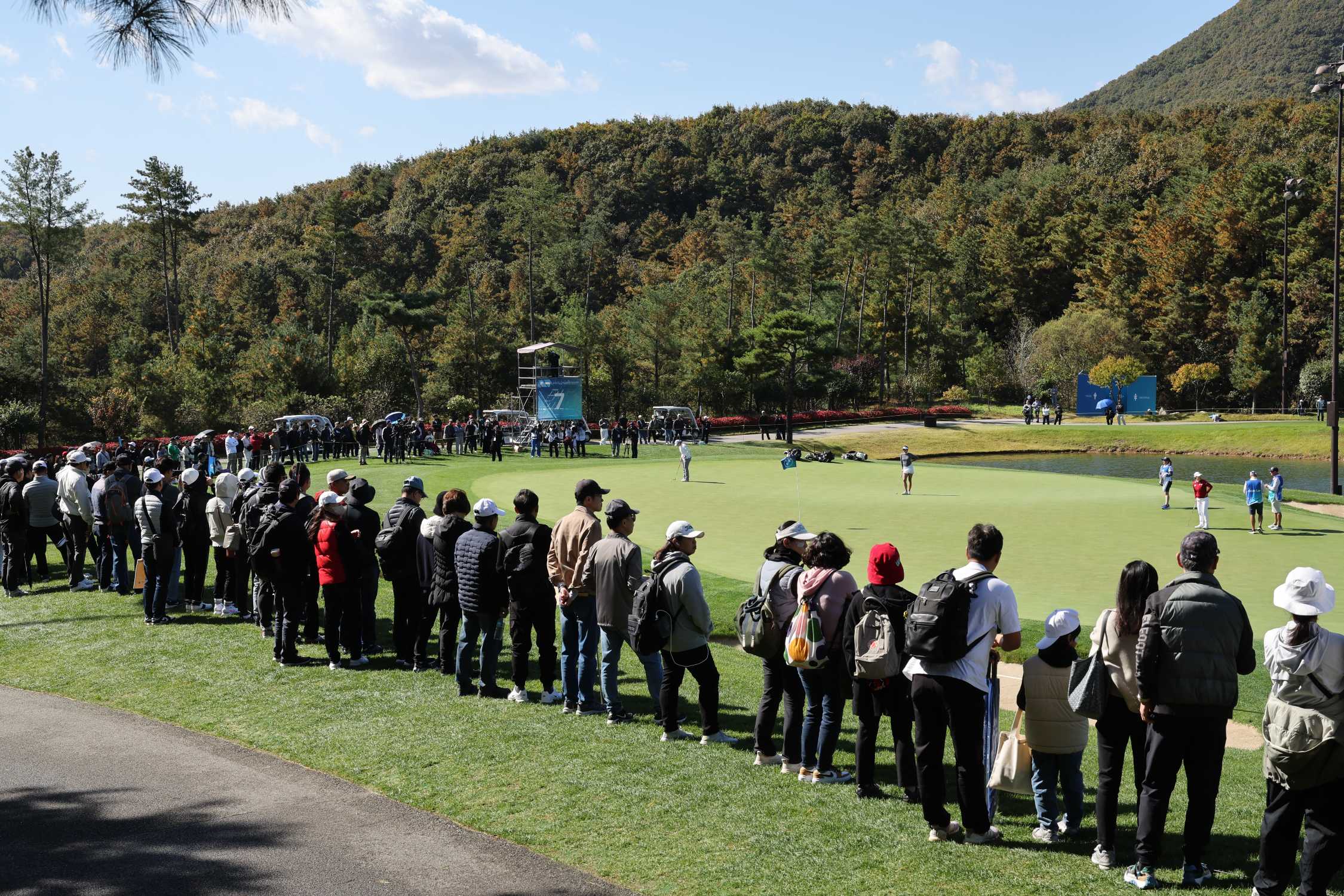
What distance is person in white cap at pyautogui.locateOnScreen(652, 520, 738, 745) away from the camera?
25.2ft

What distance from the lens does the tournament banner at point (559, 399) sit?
1877 inches

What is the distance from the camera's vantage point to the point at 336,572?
10062 millimetres

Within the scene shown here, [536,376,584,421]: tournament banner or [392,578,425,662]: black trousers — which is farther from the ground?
[536,376,584,421]: tournament banner

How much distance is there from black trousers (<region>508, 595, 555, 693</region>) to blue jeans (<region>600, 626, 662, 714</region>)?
74cm

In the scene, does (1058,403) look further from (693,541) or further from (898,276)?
(693,541)

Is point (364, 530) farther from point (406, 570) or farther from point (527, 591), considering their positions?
point (527, 591)

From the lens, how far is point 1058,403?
211 ft

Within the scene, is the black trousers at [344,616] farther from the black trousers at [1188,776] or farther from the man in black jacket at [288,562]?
the black trousers at [1188,776]

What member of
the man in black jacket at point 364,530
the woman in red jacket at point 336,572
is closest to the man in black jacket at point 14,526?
the man in black jacket at point 364,530

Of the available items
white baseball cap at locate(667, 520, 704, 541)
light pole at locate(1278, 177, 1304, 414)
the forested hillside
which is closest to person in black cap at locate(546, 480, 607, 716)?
white baseball cap at locate(667, 520, 704, 541)

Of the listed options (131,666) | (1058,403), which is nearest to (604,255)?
(1058,403)

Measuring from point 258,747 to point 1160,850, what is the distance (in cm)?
626

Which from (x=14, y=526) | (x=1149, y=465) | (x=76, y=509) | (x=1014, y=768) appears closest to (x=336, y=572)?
(x=1014, y=768)

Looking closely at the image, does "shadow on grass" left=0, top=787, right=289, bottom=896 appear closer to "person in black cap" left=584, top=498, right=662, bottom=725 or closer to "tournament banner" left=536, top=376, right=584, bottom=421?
"person in black cap" left=584, top=498, right=662, bottom=725
